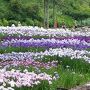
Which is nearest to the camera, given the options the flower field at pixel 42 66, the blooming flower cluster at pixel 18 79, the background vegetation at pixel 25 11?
the blooming flower cluster at pixel 18 79

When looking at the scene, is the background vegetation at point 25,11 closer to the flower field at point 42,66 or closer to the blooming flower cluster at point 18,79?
the flower field at point 42,66

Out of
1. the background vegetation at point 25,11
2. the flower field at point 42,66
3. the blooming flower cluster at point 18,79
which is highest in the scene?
the blooming flower cluster at point 18,79

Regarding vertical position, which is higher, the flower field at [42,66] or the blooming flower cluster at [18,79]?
the blooming flower cluster at [18,79]

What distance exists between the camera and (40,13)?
56406 millimetres

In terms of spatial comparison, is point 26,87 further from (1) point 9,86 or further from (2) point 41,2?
(2) point 41,2

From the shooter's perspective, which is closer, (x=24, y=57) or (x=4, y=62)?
(x=4, y=62)

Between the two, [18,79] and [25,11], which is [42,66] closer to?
[18,79]

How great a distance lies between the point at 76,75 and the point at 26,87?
10.1 ft

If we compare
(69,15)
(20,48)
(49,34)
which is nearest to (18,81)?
(20,48)

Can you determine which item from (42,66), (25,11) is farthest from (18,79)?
(25,11)

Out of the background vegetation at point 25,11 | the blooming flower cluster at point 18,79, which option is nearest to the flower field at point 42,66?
the blooming flower cluster at point 18,79

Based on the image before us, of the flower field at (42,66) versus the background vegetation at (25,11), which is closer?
the flower field at (42,66)

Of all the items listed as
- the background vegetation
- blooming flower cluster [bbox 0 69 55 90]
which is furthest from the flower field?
the background vegetation

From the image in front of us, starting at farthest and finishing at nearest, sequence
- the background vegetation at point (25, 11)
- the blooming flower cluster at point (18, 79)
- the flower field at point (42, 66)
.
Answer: the background vegetation at point (25, 11) < the flower field at point (42, 66) < the blooming flower cluster at point (18, 79)
